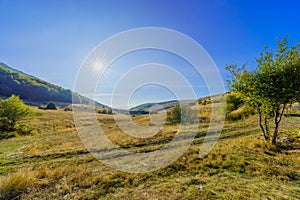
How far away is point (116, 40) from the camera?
11328mm

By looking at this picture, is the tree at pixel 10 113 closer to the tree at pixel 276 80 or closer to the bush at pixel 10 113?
the bush at pixel 10 113

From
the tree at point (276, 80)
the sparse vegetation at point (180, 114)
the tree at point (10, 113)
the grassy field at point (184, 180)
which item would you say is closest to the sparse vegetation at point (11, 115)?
the tree at point (10, 113)

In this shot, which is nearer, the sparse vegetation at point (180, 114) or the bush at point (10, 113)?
the bush at point (10, 113)

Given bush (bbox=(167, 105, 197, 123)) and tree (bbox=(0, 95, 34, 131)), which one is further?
bush (bbox=(167, 105, 197, 123))

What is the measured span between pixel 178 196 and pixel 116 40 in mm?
10491

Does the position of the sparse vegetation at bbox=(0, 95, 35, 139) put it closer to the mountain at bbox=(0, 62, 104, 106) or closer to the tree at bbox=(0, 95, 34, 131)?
the tree at bbox=(0, 95, 34, 131)

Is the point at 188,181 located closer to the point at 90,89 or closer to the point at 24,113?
the point at 90,89

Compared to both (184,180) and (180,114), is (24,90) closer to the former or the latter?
(180,114)

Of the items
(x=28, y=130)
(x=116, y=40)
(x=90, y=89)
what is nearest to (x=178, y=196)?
(x=90, y=89)

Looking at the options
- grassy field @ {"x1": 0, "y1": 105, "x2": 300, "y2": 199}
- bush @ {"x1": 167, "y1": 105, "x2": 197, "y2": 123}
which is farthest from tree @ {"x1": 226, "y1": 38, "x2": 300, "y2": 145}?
bush @ {"x1": 167, "y1": 105, "x2": 197, "y2": 123}

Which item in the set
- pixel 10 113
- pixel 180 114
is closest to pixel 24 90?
pixel 10 113

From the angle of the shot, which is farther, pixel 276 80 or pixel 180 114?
pixel 180 114

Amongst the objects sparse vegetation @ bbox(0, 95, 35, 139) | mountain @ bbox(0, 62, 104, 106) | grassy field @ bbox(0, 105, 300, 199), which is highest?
mountain @ bbox(0, 62, 104, 106)

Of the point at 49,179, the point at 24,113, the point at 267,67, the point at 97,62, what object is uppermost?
the point at 97,62
